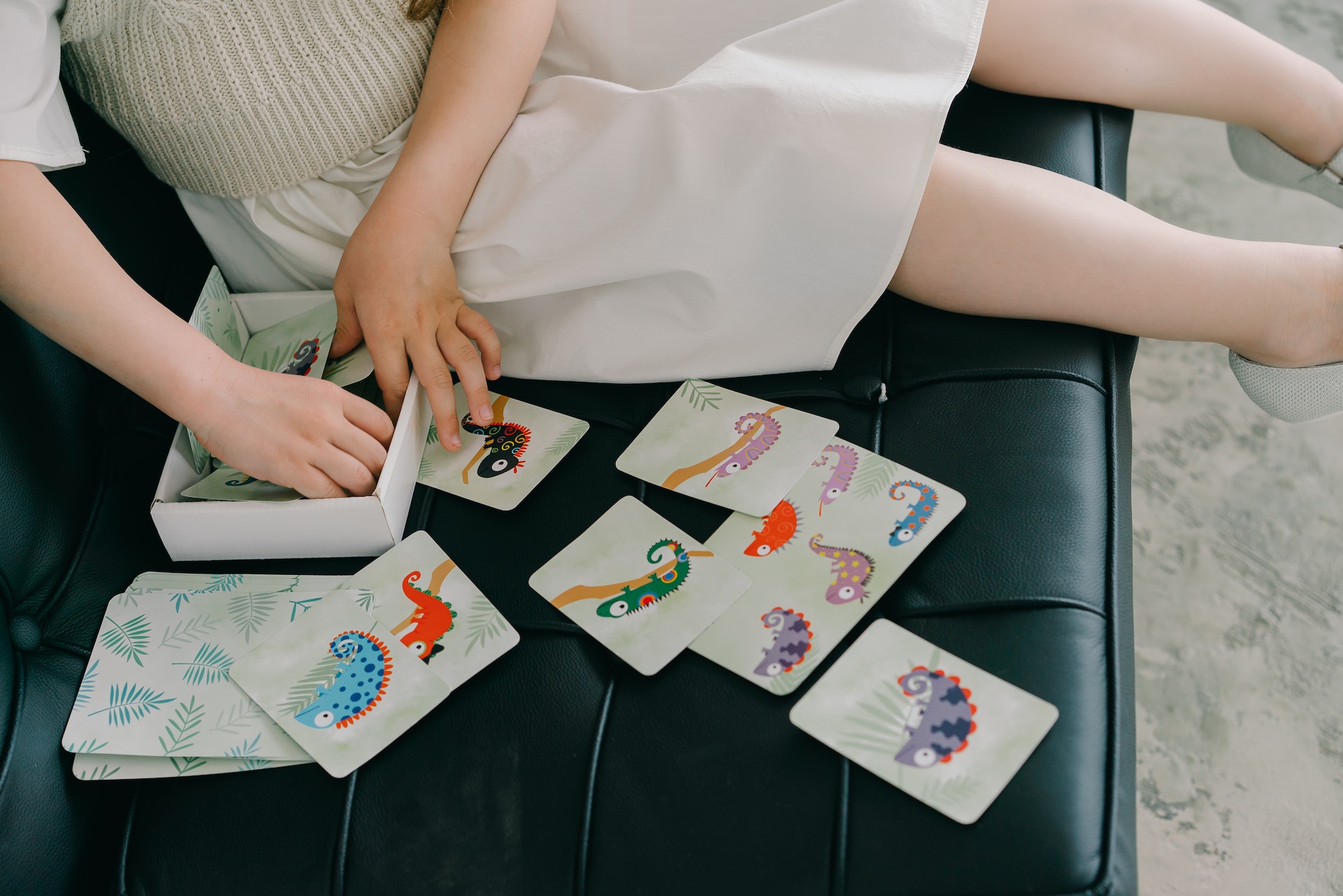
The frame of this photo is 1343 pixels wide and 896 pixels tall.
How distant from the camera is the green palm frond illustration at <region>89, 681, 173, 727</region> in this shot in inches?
27.6

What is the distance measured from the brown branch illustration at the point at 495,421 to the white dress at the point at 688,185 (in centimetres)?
3

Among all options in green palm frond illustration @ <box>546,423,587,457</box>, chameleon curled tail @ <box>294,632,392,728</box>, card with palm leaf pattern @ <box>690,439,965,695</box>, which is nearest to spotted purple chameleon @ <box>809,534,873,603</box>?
card with palm leaf pattern @ <box>690,439,965,695</box>

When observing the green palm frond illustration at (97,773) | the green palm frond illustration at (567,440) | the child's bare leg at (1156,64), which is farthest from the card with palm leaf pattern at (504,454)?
the child's bare leg at (1156,64)

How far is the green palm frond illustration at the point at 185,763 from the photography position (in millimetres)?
686

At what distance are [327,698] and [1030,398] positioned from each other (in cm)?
59

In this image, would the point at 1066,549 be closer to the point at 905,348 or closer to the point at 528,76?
the point at 905,348

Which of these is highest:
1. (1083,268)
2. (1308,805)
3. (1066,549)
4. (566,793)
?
(1083,268)

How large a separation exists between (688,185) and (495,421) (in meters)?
0.27

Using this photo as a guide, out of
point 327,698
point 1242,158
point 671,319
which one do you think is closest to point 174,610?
point 327,698

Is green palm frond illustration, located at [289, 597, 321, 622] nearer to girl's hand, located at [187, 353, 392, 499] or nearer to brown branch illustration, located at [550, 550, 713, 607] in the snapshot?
→ girl's hand, located at [187, 353, 392, 499]

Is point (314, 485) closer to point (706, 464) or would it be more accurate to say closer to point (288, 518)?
point (288, 518)

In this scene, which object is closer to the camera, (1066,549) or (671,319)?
(1066,549)

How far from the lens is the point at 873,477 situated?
766 millimetres

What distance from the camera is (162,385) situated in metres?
0.76
